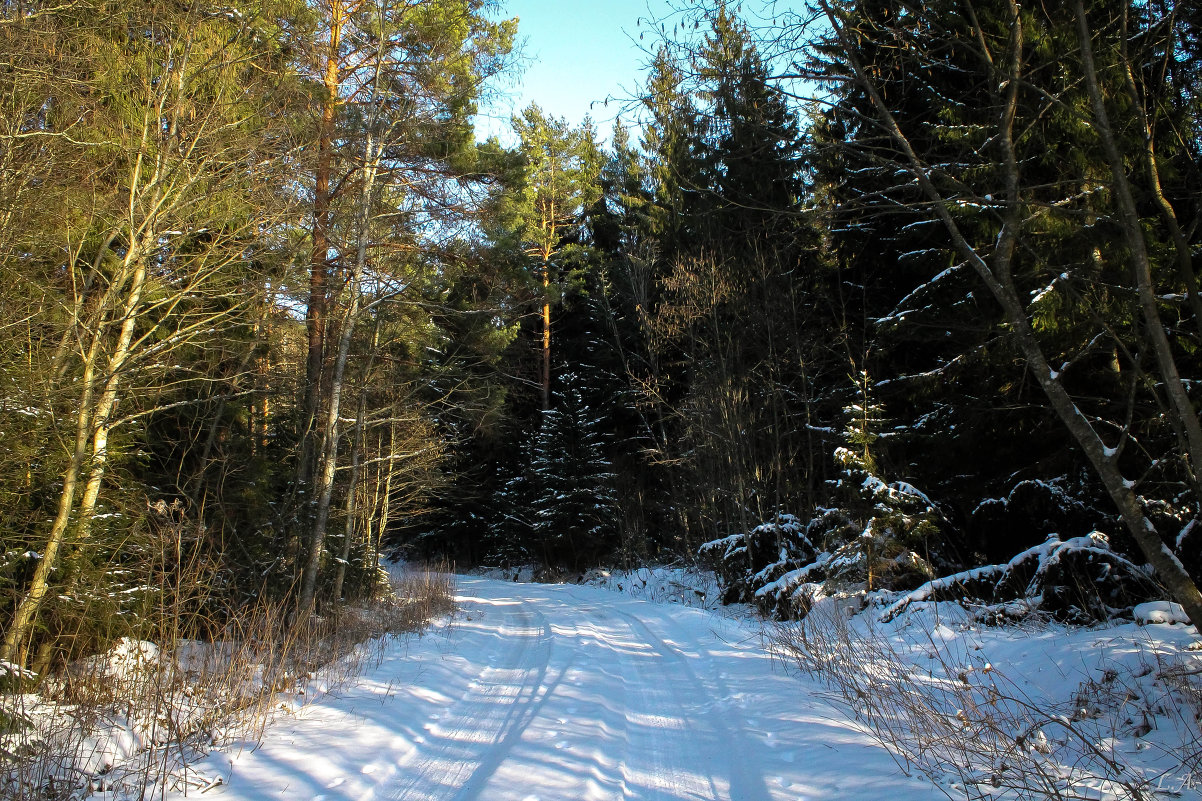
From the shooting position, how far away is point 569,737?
452 cm

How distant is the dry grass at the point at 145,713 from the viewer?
3729mm

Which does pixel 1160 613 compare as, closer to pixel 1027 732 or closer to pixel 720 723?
pixel 1027 732

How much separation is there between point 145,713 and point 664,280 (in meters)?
13.2

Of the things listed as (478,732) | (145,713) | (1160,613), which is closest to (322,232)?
(145,713)

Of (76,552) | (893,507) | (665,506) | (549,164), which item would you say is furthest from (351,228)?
(549,164)

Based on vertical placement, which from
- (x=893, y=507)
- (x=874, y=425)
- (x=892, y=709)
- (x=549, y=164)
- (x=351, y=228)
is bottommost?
(x=892, y=709)

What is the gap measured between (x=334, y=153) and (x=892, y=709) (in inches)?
395

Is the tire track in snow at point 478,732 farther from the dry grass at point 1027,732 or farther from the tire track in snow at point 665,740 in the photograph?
the dry grass at point 1027,732

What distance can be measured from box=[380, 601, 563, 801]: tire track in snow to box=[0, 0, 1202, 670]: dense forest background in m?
2.28

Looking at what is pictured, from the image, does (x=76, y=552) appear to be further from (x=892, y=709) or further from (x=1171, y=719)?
(x=1171, y=719)

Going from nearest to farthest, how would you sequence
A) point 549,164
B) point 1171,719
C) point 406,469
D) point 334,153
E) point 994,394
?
point 1171,719, point 994,394, point 334,153, point 406,469, point 549,164

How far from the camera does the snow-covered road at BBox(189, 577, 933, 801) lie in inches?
145

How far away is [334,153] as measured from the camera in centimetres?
983

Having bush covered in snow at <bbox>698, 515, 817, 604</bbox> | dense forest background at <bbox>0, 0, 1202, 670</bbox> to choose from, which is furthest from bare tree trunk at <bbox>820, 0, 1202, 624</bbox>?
bush covered in snow at <bbox>698, 515, 817, 604</bbox>
